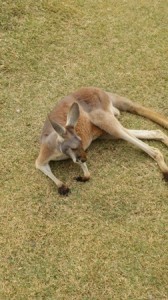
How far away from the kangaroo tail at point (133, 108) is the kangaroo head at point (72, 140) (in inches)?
35.0

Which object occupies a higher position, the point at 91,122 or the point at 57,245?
the point at 91,122

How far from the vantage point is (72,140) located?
4.34m

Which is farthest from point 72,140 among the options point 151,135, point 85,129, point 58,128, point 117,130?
point 151,135

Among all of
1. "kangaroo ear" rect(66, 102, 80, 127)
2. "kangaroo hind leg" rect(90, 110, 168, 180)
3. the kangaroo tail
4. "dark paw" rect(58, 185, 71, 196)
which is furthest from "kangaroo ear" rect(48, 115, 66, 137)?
the kangaroo tail

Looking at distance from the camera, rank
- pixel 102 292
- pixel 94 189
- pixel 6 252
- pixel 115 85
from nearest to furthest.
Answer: pixel 102 292 < pixel 6 252 < pixel 94 189 < pixel 115 85

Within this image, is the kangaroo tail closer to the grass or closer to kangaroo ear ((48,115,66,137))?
the grass

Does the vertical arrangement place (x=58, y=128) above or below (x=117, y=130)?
above

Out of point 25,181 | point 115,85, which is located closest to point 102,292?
point 25,181

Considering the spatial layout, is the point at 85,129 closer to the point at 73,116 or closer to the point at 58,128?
the point at 73,116

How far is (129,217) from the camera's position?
426cm

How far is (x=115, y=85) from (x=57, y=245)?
→ 2.31 m

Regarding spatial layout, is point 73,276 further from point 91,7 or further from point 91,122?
point 91,7

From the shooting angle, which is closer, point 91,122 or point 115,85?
point 91,122

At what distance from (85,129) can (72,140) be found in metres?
0.40
